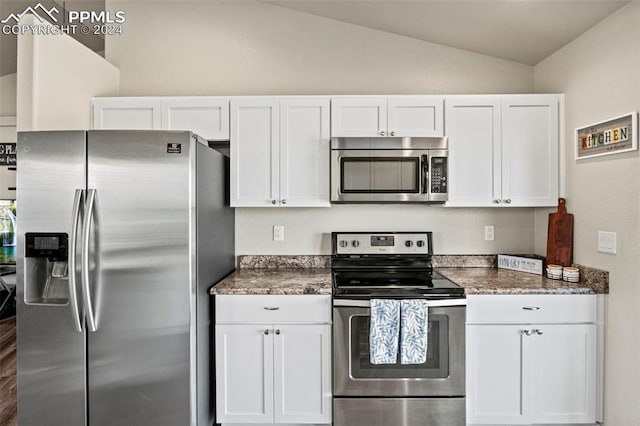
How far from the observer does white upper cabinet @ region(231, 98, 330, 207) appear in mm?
2623

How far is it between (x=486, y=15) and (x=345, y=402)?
8.01 feet

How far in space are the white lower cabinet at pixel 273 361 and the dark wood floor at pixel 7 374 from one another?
1486 millimetres

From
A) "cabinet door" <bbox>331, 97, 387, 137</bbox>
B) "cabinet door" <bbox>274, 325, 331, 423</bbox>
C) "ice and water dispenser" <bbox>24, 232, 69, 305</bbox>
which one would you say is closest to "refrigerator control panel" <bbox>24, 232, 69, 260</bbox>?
"ice and water dispenser" <bbox>24, 232, 69, 305</bbox>

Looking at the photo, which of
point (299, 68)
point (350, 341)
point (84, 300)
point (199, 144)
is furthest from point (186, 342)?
point (299, 68)

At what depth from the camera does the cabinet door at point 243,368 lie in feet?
7.30

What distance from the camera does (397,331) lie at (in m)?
2.13

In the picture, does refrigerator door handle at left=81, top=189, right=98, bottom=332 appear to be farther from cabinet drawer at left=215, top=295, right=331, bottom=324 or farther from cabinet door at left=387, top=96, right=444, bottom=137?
cabinet door at left=387, top=96, right=444, bottom=137

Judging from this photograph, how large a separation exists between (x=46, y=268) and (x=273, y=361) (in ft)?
4.23

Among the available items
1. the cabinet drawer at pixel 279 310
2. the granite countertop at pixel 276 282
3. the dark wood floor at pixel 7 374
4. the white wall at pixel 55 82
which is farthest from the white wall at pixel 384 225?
the dark wood floor at pixel 7 374

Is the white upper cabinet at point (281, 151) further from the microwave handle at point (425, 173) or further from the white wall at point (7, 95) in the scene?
the white wall at point (7, 95)

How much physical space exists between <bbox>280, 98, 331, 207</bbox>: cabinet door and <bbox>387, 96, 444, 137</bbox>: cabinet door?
0.45 metres

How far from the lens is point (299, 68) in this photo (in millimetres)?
2945

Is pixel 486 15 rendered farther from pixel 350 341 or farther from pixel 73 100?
pixel 73 100

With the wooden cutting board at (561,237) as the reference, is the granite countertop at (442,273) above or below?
below
